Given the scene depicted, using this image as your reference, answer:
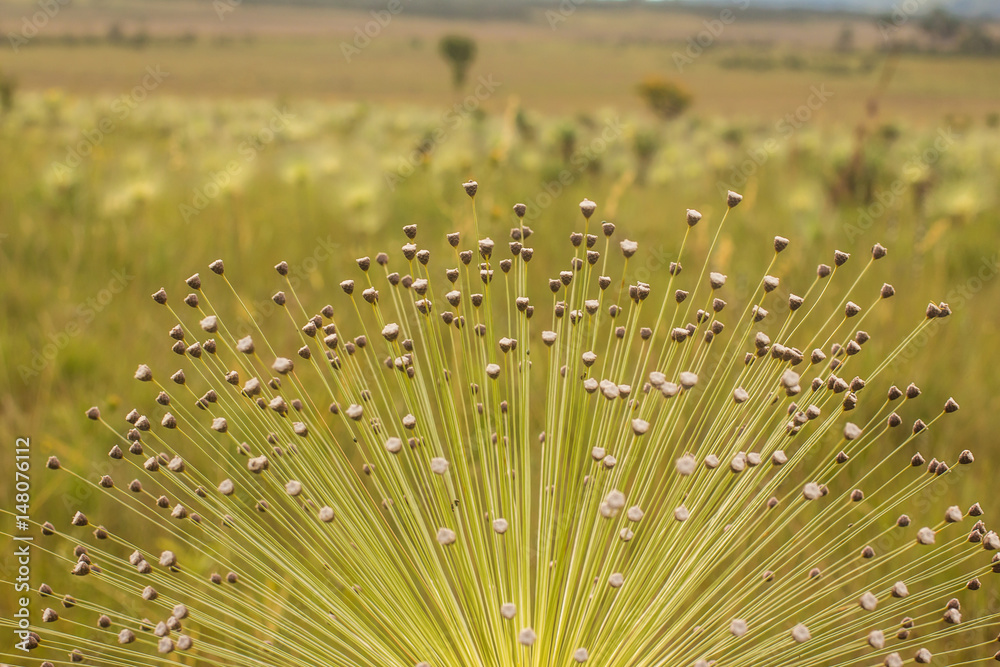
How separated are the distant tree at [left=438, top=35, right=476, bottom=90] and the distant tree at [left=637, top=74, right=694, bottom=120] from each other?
4369mm

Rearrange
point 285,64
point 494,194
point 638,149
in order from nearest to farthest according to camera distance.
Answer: point 494,194 → point 638,149 → point 285,64

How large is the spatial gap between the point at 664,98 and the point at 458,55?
19.9 feet

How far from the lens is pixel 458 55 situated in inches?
376

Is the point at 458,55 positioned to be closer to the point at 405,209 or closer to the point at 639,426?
the point at 405,209

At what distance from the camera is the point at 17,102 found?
10.3 m

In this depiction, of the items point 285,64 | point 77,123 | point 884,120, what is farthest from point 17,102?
point 285,64

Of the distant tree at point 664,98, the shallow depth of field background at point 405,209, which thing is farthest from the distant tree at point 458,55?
the distant tree at point 664,98

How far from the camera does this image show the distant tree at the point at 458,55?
830 cm

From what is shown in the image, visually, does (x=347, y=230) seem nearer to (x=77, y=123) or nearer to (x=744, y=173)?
(x=744, y=173)

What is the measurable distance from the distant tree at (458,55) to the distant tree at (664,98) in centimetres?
437

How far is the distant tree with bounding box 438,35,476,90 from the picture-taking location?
8297 mm

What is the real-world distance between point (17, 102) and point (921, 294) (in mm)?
12496

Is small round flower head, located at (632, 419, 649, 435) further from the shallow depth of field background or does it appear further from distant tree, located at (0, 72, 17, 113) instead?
distant tree, located at (0, 72, 17, 113)

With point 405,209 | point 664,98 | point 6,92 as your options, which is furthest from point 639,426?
point 664,98
